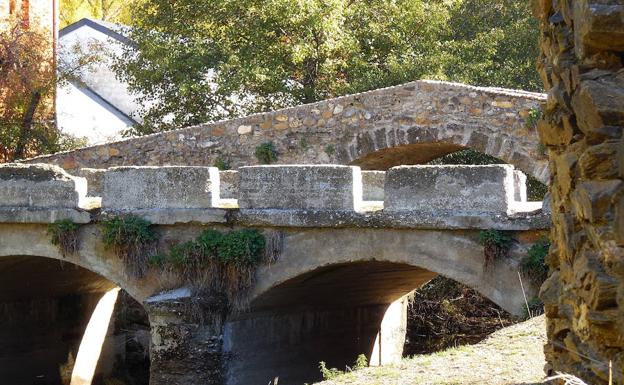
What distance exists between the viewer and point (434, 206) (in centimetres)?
955

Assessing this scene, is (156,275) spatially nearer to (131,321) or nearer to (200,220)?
(200,220)

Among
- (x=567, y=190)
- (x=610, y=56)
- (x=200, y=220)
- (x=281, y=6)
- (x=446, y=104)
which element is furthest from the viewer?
(x=281, y=6)

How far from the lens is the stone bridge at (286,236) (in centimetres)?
948

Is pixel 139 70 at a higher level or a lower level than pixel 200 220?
higher

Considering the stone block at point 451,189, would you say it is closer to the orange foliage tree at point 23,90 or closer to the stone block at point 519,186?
the stone block at point 519,186

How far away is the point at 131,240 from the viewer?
11016 millimetres

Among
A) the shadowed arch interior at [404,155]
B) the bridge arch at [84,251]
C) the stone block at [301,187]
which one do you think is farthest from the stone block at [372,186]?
the bridge arch at [84,251]

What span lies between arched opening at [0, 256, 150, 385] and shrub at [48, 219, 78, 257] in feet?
5.91

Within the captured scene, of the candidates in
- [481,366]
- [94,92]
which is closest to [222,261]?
[481,366]

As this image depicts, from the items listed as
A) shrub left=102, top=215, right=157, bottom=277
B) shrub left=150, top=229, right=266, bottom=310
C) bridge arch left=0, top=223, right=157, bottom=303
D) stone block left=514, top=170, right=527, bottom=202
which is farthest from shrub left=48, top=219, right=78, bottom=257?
stone block left=514, top=170, right=527, bottom=202

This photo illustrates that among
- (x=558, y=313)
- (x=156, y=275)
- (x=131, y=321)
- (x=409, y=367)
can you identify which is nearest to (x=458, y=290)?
(x=131, y=321)

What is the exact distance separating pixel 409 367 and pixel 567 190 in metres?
2.83

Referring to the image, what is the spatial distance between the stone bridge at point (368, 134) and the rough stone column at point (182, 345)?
13.6 feet

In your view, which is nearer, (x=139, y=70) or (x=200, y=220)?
(x=200, y=220)
